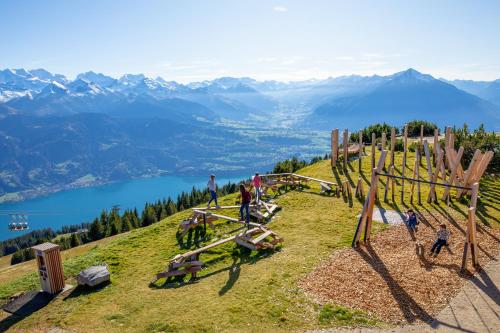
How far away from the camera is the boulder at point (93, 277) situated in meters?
21.2

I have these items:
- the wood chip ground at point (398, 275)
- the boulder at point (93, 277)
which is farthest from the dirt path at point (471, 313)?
the boulder at point (93, 277)

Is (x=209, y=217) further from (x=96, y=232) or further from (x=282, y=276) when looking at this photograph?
(x=96, y=232)

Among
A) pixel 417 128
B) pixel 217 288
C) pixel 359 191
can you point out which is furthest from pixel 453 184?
pixel 417 128

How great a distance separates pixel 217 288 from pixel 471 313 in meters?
11.1

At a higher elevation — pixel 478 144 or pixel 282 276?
pixel 478 144

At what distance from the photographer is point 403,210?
92.5 ft

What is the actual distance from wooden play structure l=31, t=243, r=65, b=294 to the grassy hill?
1.00 metres

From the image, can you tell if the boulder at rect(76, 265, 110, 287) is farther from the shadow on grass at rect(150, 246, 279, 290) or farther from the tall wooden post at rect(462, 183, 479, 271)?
the tall wooden post at rect(462, 183, 479, 271)

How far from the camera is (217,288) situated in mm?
18516

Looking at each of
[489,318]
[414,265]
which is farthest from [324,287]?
[489,318]

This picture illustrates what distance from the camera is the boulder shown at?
21188 millimetres

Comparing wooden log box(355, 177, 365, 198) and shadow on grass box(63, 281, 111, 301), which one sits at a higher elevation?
wooden log box(355, 177, 365, 198)

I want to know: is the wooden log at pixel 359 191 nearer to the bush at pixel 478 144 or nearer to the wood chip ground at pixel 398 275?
the wood chip ground at pixel 398 275

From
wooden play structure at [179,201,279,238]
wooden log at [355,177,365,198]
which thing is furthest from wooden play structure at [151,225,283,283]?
wooden log at [355,177,365,198]
